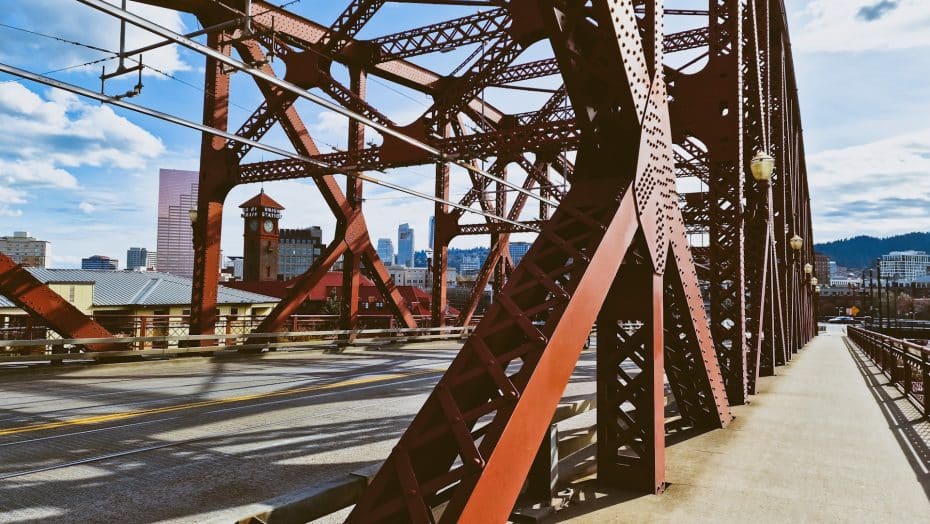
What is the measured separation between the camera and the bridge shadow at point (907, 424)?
21.1 feet

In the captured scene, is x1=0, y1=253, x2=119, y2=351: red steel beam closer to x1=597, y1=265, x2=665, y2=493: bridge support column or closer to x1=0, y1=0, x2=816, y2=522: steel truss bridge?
x1=0, y1=0, x2=816, y2=522: steel truss bridge

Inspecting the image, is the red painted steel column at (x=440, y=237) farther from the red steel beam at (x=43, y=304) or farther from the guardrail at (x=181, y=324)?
the red steel beam at (x=43, y=304)

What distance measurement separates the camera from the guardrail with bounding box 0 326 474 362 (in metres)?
14.9

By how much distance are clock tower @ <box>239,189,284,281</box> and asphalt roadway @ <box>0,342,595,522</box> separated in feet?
231

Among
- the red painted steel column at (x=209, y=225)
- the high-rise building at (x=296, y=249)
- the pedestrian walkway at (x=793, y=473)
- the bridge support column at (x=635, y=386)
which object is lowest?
the pedestrian walkway at (x=793, y=473)

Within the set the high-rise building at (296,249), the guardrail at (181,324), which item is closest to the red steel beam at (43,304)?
the guardrail at (181,324)

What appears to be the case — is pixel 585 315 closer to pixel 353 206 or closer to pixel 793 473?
pixel 793 473

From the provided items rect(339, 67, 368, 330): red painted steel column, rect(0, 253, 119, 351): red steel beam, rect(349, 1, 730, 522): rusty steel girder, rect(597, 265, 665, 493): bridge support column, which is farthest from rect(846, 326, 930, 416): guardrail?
rect(0, 253, 119, 351): red steel beam

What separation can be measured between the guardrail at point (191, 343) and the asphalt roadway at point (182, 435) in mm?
681

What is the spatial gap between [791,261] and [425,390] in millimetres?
16666

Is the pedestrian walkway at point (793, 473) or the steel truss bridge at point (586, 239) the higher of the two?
the steel truss bridge at point (586, 239)

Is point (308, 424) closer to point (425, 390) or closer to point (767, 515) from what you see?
point (425, 390)

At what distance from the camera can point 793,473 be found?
592 centimetres

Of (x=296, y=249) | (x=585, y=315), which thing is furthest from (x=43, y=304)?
(x=296, y=249)
